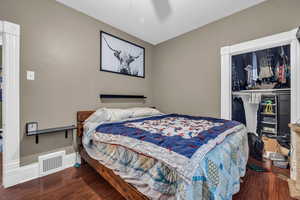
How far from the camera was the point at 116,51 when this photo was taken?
2.63 metres

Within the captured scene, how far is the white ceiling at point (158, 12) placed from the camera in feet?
6.55

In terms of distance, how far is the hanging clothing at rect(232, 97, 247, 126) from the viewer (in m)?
2.44

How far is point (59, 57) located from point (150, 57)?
6.77 feet

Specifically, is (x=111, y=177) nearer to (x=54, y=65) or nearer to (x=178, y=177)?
(x=178, y=177)

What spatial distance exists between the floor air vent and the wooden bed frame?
25 centimetres

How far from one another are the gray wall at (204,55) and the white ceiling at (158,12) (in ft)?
0.62

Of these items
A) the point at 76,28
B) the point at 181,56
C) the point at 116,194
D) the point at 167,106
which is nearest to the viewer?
the point at 116,194

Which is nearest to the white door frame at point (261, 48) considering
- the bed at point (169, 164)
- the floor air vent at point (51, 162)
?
the bed at point (169, 164)

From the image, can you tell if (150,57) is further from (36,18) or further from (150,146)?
(150,146)

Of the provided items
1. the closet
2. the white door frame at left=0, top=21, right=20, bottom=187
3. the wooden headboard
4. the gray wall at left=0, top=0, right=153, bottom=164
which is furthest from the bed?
the closet

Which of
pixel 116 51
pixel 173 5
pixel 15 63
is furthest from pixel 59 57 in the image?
pixel 173 5

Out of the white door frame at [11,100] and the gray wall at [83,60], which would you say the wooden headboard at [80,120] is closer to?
the gray wall at [83,60]

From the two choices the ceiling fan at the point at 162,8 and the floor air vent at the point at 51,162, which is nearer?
the floor air vent at the point at 51,162

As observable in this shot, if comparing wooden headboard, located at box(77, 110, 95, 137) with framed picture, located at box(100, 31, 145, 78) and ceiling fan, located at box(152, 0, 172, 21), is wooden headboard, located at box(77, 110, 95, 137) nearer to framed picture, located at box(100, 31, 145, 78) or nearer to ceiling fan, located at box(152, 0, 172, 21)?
framed picture, located at box(100, 31, 145, 78)
